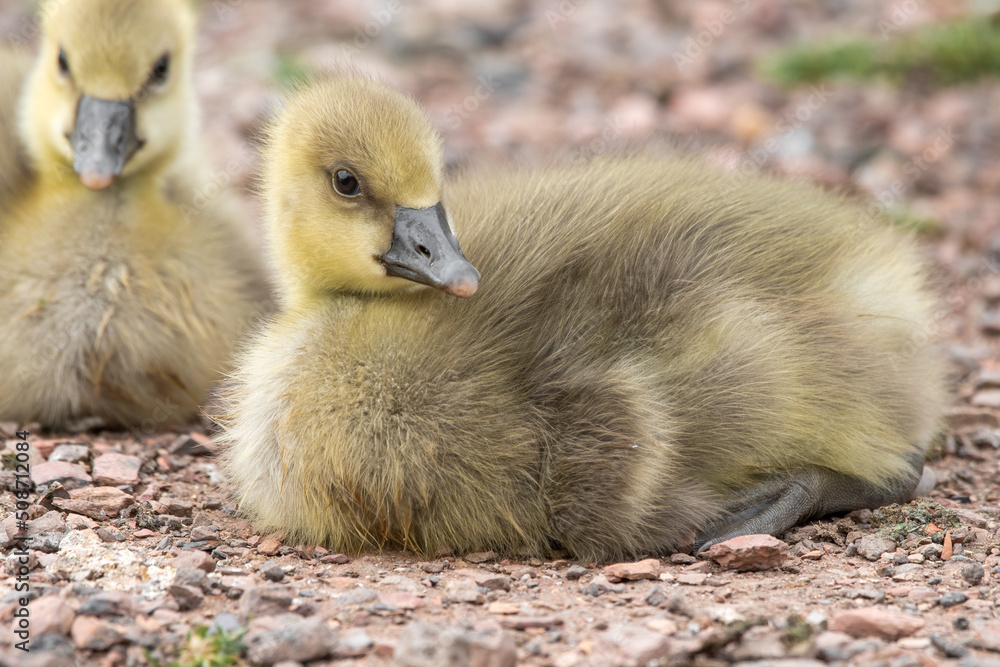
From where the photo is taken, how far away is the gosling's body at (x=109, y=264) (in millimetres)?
3479

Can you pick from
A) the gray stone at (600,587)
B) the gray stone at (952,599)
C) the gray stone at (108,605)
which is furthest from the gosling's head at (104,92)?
the gray stone at (952,599)

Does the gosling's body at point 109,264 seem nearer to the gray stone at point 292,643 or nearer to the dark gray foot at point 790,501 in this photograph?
the gray stone at point 292,643

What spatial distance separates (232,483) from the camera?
9.95 ft

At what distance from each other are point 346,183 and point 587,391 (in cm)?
77

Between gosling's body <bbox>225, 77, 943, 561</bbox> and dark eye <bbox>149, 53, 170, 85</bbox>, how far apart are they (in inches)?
48.7

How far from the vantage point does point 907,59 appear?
6.41 metres

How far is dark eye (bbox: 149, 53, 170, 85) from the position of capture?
369 cm

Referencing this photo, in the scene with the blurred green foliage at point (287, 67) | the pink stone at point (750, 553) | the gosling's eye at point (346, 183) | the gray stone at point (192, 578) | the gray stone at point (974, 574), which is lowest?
the gray stone at point (192, 578)

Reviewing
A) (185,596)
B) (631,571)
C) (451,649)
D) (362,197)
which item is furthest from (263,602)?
(362,197)

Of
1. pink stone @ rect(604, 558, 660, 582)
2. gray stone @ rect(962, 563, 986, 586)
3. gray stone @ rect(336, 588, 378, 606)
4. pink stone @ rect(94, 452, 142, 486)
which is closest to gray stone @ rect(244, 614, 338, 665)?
gray stone @ rect(336, 588, 378, 606)

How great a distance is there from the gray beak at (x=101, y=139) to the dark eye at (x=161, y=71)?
0.18 m

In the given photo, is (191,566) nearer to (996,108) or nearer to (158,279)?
(158,279)

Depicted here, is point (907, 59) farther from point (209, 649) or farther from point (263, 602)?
point (209, 649)

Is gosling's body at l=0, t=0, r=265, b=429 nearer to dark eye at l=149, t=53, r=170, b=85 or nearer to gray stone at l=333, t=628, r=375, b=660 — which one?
dark eye at l=149, t=53, r=170, b=85
